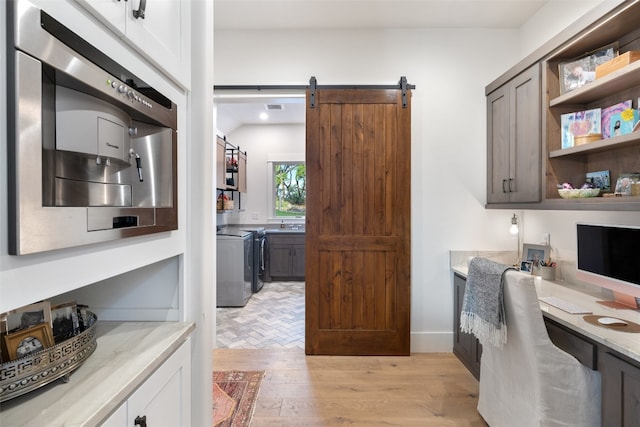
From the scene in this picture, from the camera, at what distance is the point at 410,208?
258cm

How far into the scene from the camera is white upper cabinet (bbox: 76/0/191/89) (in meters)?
0.75

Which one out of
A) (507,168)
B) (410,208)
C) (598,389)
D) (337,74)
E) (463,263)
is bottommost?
(598,389)

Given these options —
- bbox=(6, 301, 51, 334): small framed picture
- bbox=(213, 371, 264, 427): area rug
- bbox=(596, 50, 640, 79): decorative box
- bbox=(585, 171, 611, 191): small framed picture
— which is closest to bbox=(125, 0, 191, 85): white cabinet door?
bbox=(6, 301, 51, 334): small framed picture

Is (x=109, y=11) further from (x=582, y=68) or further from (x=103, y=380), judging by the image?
(x=582, y=68)

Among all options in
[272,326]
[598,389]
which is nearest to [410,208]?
[598,389]

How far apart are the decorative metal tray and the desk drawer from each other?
1.86 m

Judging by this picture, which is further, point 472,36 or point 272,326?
point 272,326

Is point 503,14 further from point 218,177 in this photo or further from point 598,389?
point 218,177

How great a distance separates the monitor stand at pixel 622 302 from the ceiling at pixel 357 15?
216 cm

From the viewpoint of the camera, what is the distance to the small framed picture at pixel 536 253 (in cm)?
228

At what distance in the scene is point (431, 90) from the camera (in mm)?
2664

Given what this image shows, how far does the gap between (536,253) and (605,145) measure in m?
1.04

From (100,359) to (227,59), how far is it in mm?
2550

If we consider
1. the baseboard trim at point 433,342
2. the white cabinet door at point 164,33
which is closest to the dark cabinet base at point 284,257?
the baseboard trim at point 433,342
